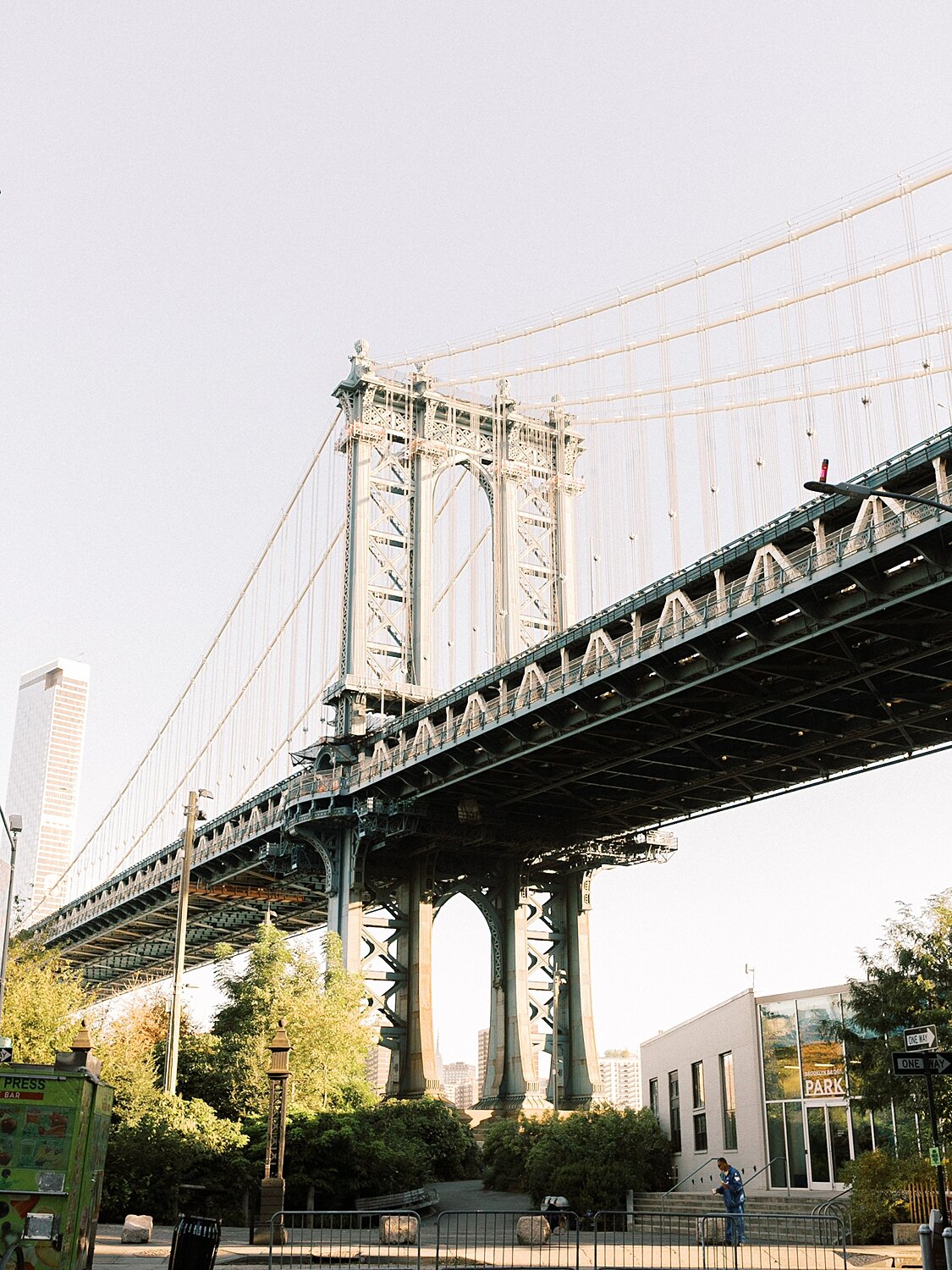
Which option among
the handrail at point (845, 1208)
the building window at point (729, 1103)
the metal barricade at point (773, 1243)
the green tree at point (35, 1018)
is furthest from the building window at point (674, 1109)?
the green tree at point (35, 1018)

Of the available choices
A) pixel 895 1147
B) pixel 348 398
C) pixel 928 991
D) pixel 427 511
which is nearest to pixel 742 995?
pixel 895 1147

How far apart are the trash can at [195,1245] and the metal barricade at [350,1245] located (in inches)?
214

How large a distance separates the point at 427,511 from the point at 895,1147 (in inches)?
1712

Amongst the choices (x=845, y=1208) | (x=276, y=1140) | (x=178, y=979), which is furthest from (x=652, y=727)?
(x=276, y=1140)

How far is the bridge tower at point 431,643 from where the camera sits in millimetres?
63469

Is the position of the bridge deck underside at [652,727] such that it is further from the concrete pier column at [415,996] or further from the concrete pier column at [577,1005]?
the concrete pier column at [577,1005]

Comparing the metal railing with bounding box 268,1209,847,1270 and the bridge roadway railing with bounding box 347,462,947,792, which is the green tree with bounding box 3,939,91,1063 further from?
the bridge roadway railing with bounding box 347,462,947,792

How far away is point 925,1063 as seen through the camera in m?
19.4

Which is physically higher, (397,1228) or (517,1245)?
(397,1228)

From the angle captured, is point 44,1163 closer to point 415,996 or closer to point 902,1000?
point 902,1000

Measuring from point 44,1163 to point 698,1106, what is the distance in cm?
2986

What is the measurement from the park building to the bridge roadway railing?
438 inches

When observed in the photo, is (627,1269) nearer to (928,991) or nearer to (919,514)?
(928,991)

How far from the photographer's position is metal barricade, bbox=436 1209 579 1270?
25.8m
